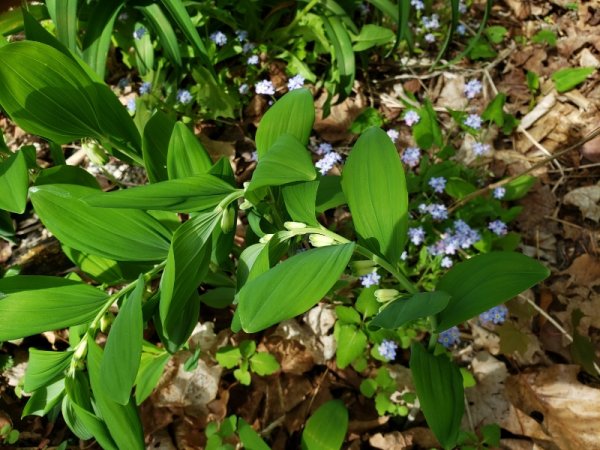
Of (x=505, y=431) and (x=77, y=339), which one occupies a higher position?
(x=77, y=339)

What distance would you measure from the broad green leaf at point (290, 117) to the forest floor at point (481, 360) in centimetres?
93

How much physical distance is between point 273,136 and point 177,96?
3.69 feet

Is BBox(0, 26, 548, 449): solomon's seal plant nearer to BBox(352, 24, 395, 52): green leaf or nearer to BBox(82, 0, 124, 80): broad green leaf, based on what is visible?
BBox(82, 0, 124, 80): broad green leaf

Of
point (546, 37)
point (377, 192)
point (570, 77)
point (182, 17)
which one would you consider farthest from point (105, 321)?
point (546, 37)

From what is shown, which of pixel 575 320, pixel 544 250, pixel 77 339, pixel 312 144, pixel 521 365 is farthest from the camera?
pixel 312 144

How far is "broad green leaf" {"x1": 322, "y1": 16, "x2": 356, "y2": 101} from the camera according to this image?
1.90 metres

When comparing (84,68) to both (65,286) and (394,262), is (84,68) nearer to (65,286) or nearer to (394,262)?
(65,286)

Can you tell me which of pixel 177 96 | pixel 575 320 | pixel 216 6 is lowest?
pixel 575 320

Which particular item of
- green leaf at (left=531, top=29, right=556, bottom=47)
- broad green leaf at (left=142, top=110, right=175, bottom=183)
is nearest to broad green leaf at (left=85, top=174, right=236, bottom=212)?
broad green leaf at (left=142, top=110, right=175, bottom=183)

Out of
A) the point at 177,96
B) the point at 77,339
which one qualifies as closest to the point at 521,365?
the point at 77,339

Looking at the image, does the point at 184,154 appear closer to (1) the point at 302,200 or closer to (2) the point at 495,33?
(1) the point at 302,200

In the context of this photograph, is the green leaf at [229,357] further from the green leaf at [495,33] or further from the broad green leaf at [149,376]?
the green leaf at [495,33]

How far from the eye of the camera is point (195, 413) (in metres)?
1.62

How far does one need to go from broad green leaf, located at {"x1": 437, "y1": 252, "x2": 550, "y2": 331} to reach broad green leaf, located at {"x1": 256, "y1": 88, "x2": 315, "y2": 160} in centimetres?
40
